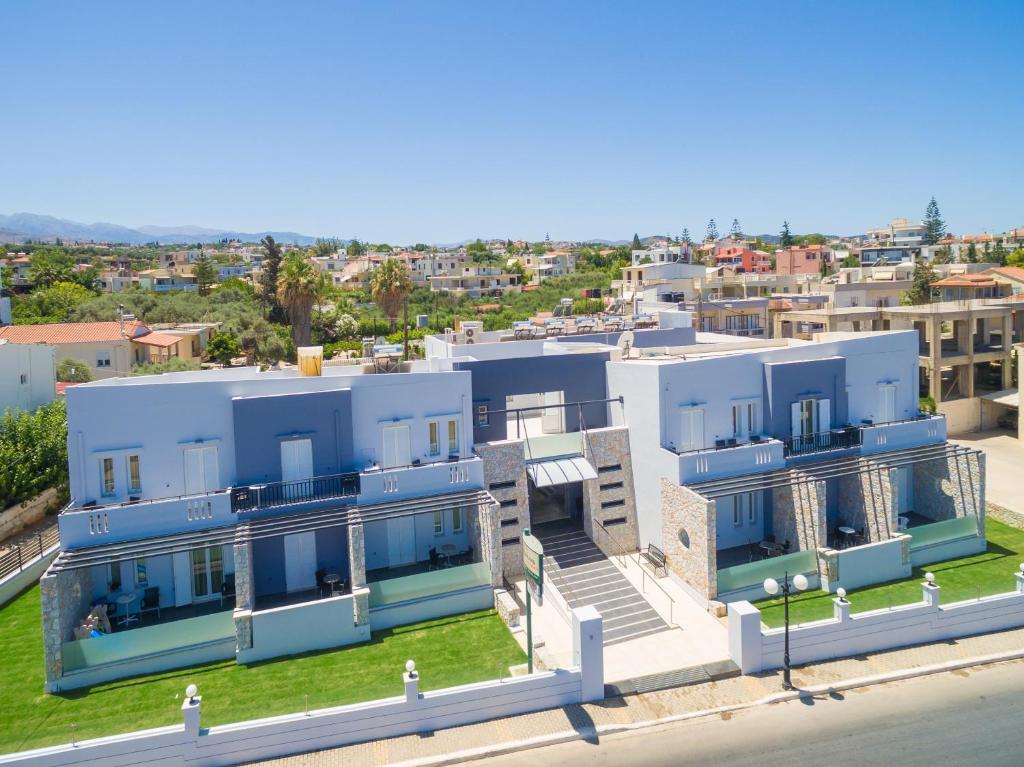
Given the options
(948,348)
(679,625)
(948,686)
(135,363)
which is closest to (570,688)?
(679,625)

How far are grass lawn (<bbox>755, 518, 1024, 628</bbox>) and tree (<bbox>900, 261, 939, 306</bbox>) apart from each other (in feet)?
128

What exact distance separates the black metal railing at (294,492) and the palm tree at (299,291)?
138 ft

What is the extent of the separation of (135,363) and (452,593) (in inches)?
1829

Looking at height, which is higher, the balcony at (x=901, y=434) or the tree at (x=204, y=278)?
the tree at (x=204, y=278)

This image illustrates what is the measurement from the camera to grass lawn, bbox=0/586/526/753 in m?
16.1

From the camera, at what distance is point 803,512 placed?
24.0m

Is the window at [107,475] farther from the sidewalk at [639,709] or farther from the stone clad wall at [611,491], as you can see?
the stone clad wall at [611,491]

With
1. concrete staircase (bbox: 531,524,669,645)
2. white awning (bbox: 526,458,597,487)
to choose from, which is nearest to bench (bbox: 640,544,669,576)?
concrete staircase (bbox: 531,524,669,645)

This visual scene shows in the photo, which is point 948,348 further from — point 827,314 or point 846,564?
point 846,564

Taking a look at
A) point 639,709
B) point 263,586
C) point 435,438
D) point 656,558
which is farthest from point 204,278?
point 639,709

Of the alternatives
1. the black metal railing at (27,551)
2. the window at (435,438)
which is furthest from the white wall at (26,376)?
the window at (435,438)

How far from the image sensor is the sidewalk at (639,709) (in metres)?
16.0

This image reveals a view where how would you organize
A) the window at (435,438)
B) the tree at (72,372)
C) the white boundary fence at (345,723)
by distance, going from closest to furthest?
the white boundary fence at (345,723) < the window at (435,438) < the tree at (72,372)

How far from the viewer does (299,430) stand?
22.4 m
